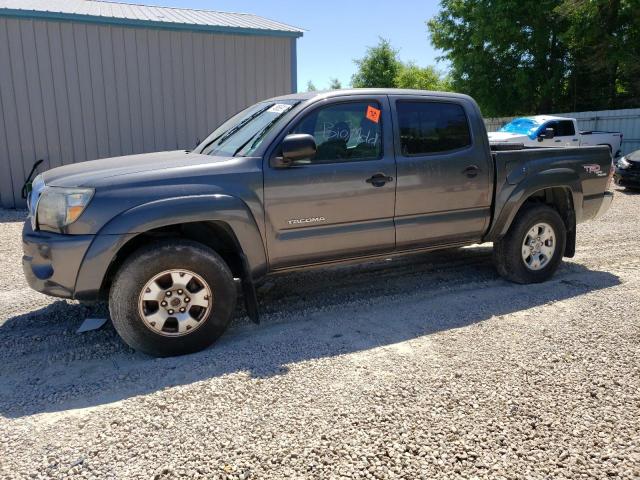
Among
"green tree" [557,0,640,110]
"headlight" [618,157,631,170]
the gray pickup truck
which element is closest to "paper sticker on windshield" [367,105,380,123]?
the gray pickup truck

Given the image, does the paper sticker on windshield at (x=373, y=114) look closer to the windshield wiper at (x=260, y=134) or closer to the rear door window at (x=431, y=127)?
the rear door window at (x=431, y=127)

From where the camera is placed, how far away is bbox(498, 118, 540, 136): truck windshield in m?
16.3

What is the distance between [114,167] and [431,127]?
2.81 meters

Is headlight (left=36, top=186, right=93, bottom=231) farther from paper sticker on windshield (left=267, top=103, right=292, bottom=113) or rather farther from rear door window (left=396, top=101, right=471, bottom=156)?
rear door window (left=396, top=101, right=471, bottom=156)

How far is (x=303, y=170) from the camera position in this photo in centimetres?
432

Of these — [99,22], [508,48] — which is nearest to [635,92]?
[508,48]

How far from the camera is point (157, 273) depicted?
12.5 feet

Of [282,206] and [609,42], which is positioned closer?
[282,206]

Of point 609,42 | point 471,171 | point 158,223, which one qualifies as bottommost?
point 158,223

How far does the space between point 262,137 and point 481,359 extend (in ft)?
7.89

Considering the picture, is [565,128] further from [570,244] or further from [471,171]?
[471,171]

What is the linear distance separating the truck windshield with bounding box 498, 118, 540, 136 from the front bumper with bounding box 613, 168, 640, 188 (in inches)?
124

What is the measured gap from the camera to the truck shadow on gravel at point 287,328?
3.57 meters

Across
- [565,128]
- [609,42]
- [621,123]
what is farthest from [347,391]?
[609,42]
